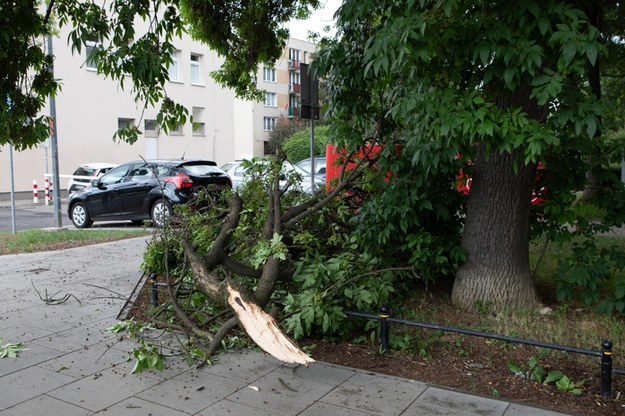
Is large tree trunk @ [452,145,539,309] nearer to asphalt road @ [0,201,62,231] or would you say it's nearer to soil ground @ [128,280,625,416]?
soil ground @ [128,280,625,416]

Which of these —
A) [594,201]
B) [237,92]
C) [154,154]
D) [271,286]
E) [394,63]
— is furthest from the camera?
[154,154]

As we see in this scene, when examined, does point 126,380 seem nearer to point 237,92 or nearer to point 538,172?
point 538,172

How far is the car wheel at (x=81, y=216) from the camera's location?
14.9 meters

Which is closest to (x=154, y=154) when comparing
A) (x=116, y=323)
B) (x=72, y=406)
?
(x=116, y=323)

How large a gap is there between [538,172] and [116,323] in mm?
4621

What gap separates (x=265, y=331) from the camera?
15.0 feet

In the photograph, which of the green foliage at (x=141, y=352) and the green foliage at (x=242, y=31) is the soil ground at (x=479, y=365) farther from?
the green foliage at (x=242, y=31)

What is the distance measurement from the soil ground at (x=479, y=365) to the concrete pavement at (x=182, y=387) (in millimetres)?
184

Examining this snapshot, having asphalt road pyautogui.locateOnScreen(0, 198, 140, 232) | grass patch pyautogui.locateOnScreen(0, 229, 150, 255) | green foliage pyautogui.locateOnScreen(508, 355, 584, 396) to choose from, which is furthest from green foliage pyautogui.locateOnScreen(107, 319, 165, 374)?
asphalt road pyautogui.locateOnScreen(0, 198, 140, 232)

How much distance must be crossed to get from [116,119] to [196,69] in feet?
20.9

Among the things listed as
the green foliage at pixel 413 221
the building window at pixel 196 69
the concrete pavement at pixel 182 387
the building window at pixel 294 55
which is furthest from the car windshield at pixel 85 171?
the building window at pixel 294 55

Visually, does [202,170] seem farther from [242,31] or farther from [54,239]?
[242,31]

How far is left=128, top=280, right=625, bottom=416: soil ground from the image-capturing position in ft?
13.3

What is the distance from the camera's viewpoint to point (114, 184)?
568 inches
